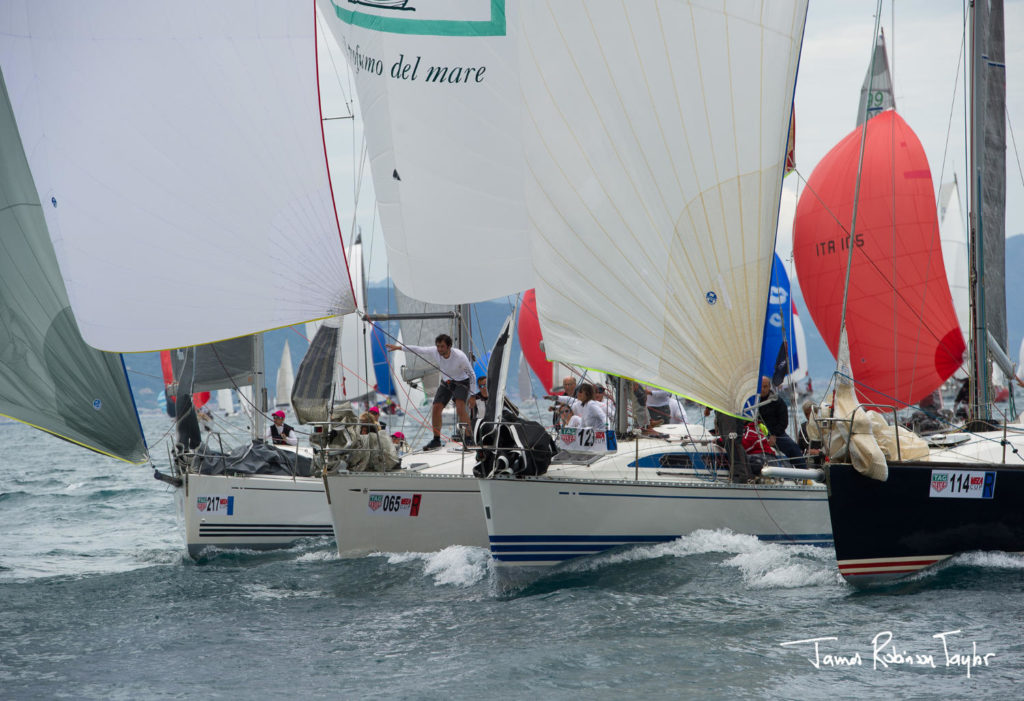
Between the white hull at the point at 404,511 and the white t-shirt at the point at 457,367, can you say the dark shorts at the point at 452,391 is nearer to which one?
the white t-shirt at the point at 457,367

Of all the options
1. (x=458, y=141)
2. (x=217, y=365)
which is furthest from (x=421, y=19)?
(x=217, y=365)

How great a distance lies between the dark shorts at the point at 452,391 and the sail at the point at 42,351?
3.05 meters

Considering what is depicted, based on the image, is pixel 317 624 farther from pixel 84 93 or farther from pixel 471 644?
pixel 84 93

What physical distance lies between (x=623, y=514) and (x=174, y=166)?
485 centimetres

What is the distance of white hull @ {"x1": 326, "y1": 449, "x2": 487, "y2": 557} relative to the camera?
9594 mm

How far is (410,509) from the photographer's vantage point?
9.64 m

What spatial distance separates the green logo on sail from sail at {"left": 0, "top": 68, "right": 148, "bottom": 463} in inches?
133

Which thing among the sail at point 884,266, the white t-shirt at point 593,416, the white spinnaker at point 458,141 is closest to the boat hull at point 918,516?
the white t-shirt at point 593,416

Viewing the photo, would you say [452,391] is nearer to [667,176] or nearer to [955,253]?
[667,176]

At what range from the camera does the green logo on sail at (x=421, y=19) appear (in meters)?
10.1

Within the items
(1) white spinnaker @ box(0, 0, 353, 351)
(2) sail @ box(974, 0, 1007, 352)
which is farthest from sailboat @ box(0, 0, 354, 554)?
(2) sail @ box(974, 0, 1007, 352)

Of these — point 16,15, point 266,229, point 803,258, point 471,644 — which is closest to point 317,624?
point 471,644

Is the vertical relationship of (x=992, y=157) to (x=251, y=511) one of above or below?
above

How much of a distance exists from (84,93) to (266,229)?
1.95 metres
